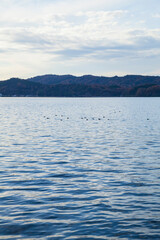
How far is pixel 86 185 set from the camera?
21.2 meters

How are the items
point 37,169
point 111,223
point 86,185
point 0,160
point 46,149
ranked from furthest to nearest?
point 46,149 < point 0,160 < point 37,169 < point 86,185 < point 111,223

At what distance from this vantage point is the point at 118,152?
113 feet

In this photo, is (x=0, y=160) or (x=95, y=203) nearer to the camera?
(x=95, y=203)

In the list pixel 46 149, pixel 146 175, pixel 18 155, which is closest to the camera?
pixel 146 175

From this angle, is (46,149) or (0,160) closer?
(0,160)

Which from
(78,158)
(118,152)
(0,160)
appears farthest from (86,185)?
(118,152)

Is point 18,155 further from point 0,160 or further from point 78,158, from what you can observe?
point 78,158

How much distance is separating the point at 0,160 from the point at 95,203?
14.7 meters

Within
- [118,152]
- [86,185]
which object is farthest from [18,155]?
[86,185]

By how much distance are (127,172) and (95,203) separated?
7.92m

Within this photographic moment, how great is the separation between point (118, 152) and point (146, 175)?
10571 millimetres

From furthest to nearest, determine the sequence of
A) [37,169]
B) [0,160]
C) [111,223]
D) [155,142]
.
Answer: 1. [155,142]
2. [0,160]
3. [37,169]
4. [111,223]

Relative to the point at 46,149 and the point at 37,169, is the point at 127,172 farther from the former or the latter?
the point at 46,149

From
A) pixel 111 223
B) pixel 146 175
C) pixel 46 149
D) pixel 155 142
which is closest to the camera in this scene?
pixel 111 223
